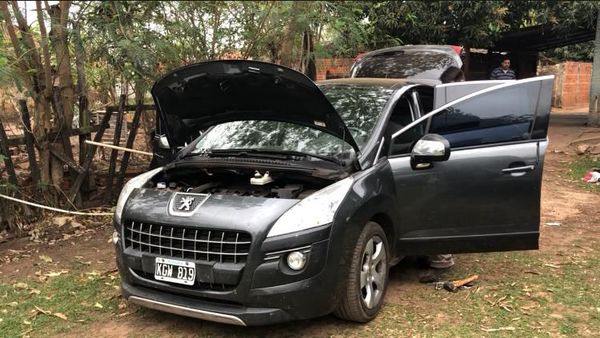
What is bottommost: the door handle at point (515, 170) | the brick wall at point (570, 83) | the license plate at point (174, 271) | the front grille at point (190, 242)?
the brick wall at point (570, 83)

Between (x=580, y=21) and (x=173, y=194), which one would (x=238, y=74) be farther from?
(x=580, y=21)

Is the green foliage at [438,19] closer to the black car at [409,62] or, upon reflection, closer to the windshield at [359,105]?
the black car at [409,62]

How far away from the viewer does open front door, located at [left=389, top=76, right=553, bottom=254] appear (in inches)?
167

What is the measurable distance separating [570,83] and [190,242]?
27172 mm

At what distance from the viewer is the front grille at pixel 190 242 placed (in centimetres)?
343

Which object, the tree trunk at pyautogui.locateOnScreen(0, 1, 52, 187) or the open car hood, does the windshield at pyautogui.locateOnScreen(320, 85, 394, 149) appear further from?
the tree trunk at pyautogui.locateOnScreen(0, 1, 52, 187)

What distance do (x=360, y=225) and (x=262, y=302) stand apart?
83cm

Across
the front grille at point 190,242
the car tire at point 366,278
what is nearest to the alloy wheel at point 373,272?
the car tire at point 366,278

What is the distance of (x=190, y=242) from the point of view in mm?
3553

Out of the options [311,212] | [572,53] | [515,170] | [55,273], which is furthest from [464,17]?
[572,53]

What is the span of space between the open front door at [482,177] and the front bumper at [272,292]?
3.34ft

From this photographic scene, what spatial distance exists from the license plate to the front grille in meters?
0.05

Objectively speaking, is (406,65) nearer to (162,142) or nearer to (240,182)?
(162,142)

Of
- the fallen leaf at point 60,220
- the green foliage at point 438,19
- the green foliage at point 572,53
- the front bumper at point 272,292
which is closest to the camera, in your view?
the front bumper at point 272,292
